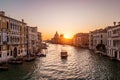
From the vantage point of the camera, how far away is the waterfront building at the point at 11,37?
152 ft

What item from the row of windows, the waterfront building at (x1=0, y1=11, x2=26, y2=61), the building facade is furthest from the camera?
the building facade

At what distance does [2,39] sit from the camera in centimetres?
4619

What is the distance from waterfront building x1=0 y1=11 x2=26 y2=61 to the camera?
152 feet

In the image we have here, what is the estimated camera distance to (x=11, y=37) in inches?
2066

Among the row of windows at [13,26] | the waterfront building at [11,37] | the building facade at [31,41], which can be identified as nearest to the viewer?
the waterfront building at [11,37]

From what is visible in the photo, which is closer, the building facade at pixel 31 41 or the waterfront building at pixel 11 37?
the waterfront building at pixel 11 37

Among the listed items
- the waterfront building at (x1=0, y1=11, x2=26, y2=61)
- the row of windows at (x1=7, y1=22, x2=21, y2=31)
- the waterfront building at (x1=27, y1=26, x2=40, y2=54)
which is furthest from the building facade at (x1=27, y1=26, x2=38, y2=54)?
the row of windows at (x1=7, y1=22, x2=21, y2=31)

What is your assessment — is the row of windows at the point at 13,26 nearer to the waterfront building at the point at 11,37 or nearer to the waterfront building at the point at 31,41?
the waterfront building at the point at 11,37

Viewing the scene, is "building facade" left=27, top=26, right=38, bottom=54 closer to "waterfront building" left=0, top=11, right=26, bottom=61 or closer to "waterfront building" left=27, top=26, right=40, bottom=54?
"waterfront building" left=27, top=26, right=40, bottom=54

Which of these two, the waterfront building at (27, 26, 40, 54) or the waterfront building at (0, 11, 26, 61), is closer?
the waterfront building at (0, 11, 26, 61)

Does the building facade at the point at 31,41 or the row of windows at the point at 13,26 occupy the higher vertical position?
the row of windows at the point at 13,26

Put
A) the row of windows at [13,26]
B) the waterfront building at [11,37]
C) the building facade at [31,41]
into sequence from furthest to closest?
the building facade at [31,41]
the row of windows at [13,26]
the waterfront building at [11,37]

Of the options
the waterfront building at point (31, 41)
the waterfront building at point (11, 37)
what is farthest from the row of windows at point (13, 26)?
the waterfront building at point (31, 41)

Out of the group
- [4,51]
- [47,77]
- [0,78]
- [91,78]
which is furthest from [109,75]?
[4,51]
